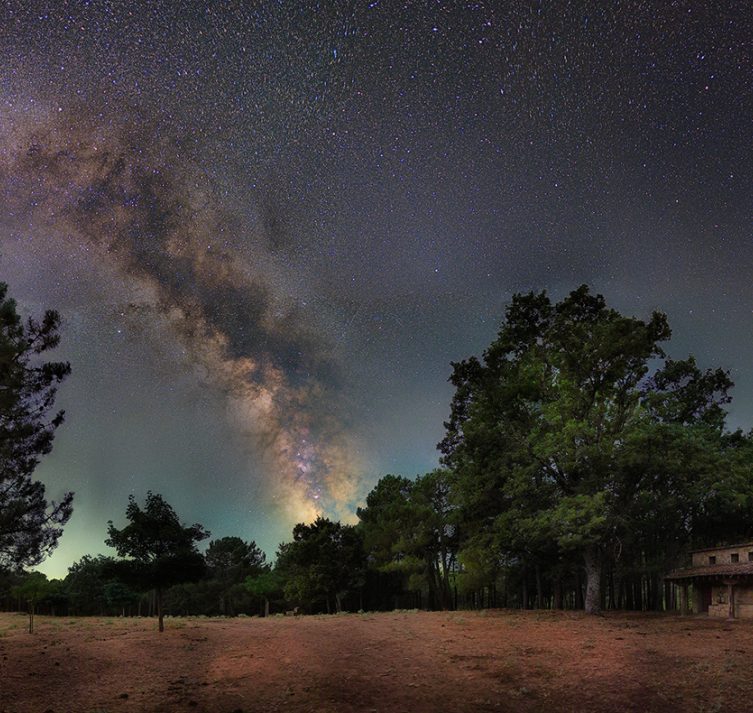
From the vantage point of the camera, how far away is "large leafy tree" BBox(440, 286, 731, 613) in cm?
3209

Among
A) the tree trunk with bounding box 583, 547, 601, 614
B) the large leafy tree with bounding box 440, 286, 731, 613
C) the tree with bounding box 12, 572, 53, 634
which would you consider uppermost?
the large leafy tree with bounding box 440, 286, 731, 613

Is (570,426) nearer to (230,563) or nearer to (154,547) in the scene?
(154,547)

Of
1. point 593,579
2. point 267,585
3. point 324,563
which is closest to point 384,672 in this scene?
point 593,579

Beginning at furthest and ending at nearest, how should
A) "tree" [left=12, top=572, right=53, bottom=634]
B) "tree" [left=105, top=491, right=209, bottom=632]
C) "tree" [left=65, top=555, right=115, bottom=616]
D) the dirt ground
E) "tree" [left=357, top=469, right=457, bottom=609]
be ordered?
"tree" [left=65, top=555, right=115, bottom=616], "tree" [left=357, top=469, right=457, bottom=609], "tree" [left=12, top=572, right=53, bottom=634], "tree" [left=105, top=491, right=209, bottom=632], the dirt ground

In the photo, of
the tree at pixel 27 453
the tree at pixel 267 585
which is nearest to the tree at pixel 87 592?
the tree at pixel 267 585

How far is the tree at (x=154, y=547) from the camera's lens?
25.7 metres

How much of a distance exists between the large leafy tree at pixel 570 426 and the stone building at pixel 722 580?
4.63 m

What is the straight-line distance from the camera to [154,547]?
26.1m

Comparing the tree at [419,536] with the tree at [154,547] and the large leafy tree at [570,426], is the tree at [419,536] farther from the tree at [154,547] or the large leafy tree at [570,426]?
the tree at [154,547]

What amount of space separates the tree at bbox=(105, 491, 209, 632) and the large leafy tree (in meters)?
18.4

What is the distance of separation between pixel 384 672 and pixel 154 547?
1619 cm

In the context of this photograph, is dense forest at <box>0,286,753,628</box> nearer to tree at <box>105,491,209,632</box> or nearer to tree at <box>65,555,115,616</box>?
tree at <box>105,491,209,632</box>

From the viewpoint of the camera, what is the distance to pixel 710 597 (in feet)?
112

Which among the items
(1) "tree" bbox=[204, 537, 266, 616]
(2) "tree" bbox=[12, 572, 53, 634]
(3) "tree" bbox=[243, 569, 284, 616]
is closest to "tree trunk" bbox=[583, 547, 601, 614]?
(2) "tree" bbox=[12, 572, 53, 634]
